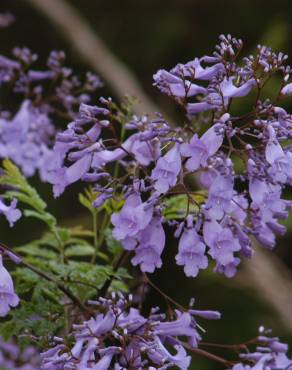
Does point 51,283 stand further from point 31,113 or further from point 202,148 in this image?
point 31,113

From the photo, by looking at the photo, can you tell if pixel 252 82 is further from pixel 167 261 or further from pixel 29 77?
pixel 167 261

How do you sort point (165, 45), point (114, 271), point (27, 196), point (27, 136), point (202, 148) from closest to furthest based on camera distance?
point (202, 148) → point (114, 271) → point (27, 196) → point (27, 136) → point (165, 45)

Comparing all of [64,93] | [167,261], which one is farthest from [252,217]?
[167,261]

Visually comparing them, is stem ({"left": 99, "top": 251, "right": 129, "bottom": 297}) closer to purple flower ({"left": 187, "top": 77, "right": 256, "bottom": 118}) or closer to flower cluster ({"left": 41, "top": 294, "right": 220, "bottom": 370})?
flower cluster ({"left": 41, "top": 294, "right": 220, "bottom": 370})

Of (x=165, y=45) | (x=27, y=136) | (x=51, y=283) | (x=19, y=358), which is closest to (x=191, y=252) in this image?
(x=51, y=283)

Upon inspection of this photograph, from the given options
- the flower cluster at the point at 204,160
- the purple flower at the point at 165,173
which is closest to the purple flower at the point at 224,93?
the flower cluster at the point at 204,160

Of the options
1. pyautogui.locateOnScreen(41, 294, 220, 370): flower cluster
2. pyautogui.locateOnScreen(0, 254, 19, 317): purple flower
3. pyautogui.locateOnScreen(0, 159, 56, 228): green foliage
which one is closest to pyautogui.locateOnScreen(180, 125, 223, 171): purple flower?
pyautogui.locateOnScreen(41, 294, 220, 370): flower cluster
